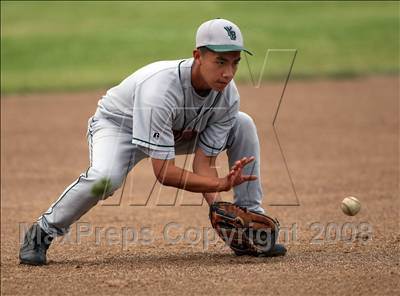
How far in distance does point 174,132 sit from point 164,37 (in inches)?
680

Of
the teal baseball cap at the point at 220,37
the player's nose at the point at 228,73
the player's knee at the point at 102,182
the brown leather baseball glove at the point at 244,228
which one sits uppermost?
the teal baseball cap at the point at 220,37

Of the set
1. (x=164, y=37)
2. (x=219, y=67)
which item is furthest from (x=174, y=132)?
(x=164, y=37)

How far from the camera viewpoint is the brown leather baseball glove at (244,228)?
6.03 m

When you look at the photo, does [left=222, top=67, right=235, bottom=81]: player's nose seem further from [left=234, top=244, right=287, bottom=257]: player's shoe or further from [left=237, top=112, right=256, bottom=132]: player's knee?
[left=234, top=244, right=287, bottom=257]: player's shoe

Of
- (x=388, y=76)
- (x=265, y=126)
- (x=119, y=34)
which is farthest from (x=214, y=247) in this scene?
(x=119, y=34)

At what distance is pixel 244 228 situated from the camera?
239 inches

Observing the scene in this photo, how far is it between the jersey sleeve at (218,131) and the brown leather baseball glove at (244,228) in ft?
1.24

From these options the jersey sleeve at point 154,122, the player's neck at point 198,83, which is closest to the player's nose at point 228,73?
the player's neck at point 198,83

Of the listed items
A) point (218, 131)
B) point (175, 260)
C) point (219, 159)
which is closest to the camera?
point (218, 131)

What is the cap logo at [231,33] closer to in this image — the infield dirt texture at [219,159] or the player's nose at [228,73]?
the player's nose at [228,73]

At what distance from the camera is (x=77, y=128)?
47.7 feet

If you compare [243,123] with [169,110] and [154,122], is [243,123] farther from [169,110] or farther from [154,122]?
[154,122]

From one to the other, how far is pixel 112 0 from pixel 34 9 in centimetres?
290

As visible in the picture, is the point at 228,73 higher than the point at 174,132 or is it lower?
higher
